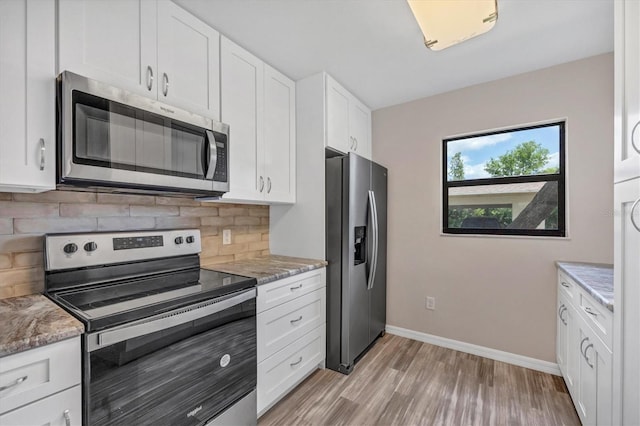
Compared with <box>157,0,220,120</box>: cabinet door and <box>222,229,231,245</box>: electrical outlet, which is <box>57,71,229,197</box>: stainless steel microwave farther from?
<box>222,229,231,245</box>: electrical outlet

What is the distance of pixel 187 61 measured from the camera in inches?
65.2

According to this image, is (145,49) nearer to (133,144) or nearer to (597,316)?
(133,144)

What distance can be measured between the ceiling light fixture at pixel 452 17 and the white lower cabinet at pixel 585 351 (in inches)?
61.2

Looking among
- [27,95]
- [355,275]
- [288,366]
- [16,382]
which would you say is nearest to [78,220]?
[27,95]

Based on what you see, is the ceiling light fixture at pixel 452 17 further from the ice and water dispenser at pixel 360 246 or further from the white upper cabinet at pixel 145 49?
the ice and water dispenser at pixel 360 246

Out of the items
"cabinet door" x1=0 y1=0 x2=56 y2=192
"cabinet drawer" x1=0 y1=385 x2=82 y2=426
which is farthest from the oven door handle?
"cabinet door" x1=0 y1=0 x2=56 y2=192

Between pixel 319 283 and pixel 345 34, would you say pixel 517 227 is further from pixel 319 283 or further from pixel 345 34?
pixel 345 34

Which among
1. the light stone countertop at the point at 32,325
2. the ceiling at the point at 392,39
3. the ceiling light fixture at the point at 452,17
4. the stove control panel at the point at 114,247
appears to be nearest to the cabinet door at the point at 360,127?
the ceiling at the point at 392,39

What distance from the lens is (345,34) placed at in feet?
6.23

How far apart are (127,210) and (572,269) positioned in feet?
9.48

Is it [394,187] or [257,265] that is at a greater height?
[394,187]

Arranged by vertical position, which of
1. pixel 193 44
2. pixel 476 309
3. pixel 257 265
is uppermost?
pixel 193 44

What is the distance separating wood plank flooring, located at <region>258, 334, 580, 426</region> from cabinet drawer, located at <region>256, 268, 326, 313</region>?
70 centimetres

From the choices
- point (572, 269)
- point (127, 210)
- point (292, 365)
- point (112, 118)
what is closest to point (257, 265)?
point (292, 365)
